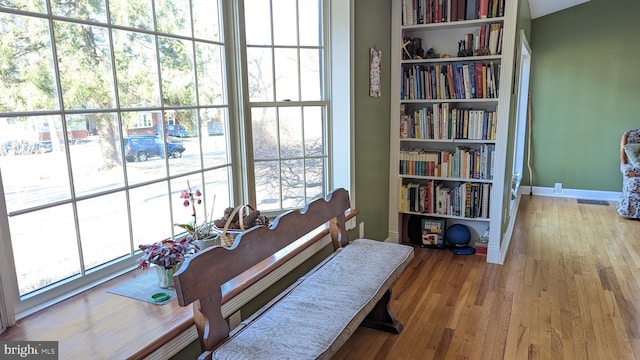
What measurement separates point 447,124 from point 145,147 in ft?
8.39

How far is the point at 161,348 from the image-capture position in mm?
1444

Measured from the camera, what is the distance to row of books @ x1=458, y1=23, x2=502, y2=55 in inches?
128

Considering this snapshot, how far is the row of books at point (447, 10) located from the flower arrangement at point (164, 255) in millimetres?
2752

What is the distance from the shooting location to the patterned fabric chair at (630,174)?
183 inches

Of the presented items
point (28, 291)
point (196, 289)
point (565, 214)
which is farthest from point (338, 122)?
point (565, 214)

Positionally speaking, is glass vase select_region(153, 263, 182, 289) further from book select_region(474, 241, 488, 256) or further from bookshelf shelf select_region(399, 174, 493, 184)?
book select_region(474, 241, 488, 256)

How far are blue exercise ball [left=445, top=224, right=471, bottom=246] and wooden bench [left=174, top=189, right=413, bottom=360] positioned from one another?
1.50 m

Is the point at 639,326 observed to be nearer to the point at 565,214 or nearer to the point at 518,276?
the point at 518,276

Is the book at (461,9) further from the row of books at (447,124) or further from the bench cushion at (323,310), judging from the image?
the bench cushion at (323,310)

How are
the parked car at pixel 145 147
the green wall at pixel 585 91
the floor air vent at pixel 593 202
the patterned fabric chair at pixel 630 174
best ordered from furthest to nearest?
the floor air vent at pixel 593 202 → the green wall at pixel 585 91 → the patterned fabric chair at pixel 630 174 → the parked car at pixel 145 147

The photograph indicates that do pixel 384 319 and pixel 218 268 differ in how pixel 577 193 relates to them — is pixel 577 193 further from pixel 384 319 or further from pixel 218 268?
pixel 218 268
